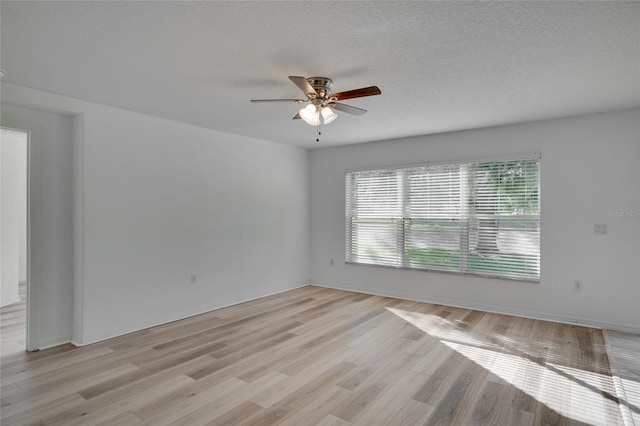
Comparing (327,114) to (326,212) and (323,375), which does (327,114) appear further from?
(326,212)

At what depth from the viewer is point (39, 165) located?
3.50m

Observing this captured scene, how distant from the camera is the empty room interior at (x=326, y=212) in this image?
2.31 m

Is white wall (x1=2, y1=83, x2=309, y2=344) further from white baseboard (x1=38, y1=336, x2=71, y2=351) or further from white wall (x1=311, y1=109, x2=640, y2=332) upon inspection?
white wall (x1=311, y1=109, x2=640, y2=332)

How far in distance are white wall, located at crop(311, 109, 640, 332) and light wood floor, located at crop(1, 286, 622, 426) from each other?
35 cm

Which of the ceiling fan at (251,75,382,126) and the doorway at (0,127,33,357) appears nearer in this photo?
the ceiling fan at (251,75,382,126)

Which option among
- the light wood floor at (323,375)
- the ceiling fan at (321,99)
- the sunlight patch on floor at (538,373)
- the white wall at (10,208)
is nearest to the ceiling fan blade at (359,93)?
the ceiling fan at (321,99)

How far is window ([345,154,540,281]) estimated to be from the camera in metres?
4.53

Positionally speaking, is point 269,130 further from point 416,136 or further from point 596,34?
point 596,34

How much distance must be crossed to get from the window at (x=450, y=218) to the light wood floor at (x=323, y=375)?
2.95 ft

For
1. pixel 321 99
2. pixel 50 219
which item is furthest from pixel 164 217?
pixel 321 99

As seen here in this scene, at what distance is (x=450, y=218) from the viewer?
5074mm

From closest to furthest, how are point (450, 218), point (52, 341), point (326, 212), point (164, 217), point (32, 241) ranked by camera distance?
point (32, 241) → point (52, 341) → point (164, 217) → point (450, 218) → point (326, 212)

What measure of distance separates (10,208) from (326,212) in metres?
4.86

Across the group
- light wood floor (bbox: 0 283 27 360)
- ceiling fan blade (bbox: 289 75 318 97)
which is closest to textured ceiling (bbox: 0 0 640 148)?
ceiling fan blade (bbox: 289 75 318 97)
